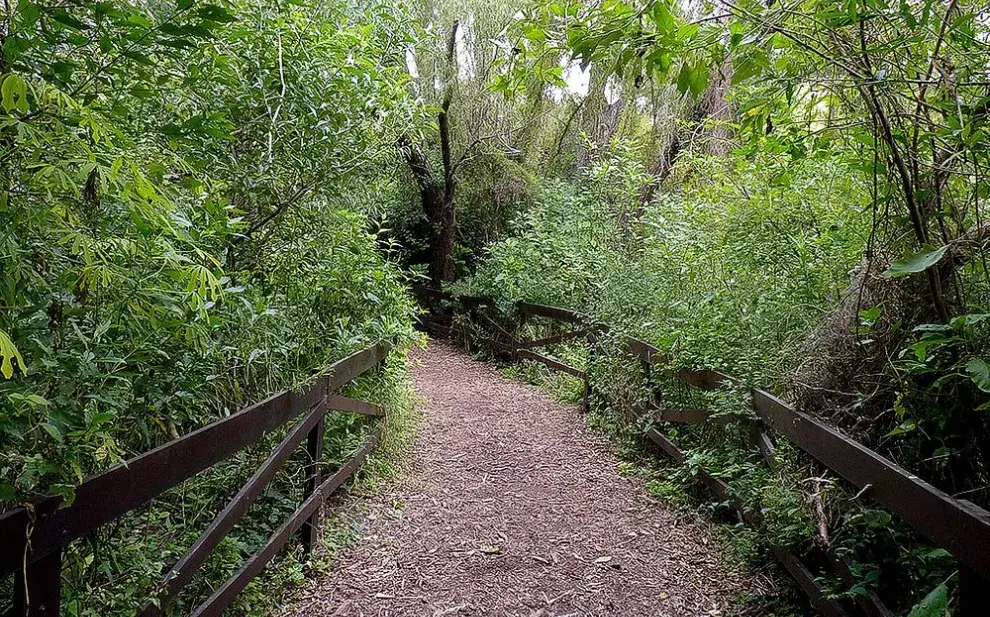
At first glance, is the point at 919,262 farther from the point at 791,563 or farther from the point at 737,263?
the point at 737,263

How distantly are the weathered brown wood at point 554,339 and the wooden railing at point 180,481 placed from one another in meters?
4.33

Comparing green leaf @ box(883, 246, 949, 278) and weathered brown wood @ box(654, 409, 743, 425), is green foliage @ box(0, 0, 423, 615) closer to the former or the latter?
green leaf @ box(883, 246, 949, 278)

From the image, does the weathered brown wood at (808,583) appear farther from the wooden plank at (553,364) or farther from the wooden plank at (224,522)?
the wooden plank at (553,364)

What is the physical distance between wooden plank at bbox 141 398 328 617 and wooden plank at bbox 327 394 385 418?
27cm

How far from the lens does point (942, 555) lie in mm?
2037

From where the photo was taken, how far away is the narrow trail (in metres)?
3.21

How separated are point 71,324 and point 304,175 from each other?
5.91ft

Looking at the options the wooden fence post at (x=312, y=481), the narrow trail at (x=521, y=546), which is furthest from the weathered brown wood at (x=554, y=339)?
the wooden fence post at (x=312, y=481)

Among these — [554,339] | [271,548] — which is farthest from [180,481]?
[554,339]

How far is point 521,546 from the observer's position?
386cm

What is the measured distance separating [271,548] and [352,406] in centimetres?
136

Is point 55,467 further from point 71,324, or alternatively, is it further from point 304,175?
point 304,175

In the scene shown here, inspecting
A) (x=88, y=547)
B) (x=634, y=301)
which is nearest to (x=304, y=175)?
(x=88, y=547)

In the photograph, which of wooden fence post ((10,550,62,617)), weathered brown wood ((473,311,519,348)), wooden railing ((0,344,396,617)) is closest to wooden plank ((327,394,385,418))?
wooden railing ((0,344,396,617))
